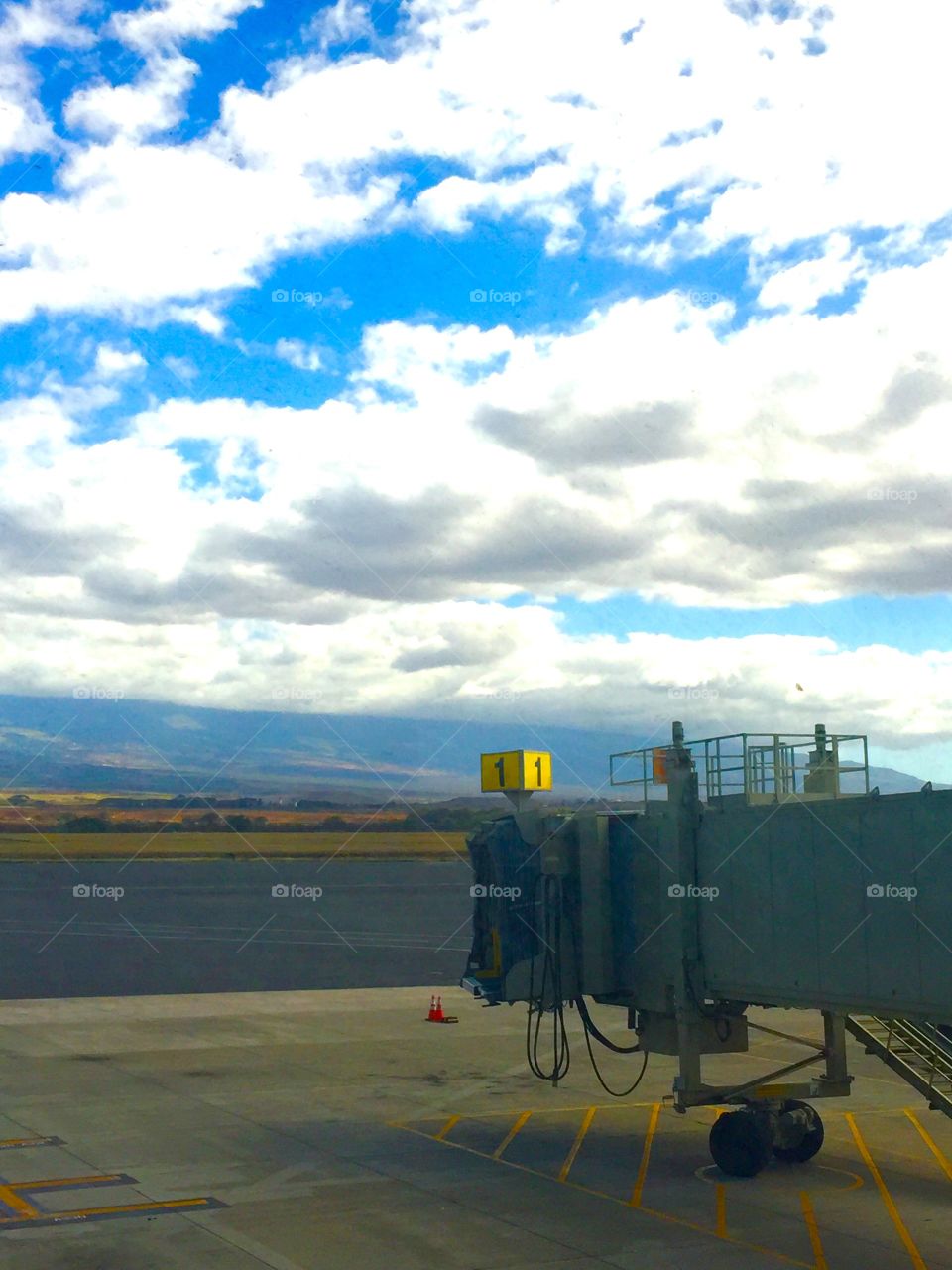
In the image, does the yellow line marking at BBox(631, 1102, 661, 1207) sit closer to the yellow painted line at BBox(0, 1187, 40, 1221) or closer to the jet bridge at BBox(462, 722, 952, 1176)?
the jet bridge at BBox(462, 722, 952, 1176)

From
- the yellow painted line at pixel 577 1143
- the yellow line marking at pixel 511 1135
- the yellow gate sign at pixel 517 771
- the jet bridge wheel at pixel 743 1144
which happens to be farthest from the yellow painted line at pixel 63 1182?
the jet bridge wheel at pixel 743 1144

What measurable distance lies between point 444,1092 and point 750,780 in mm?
12242

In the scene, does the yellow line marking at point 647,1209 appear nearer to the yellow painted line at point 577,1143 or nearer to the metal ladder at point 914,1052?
the yellow painted line at point 577,1143

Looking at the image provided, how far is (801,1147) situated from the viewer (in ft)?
72.3

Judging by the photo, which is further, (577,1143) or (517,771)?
(577,1143)

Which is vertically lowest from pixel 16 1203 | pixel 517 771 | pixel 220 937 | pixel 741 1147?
pixel 220 937

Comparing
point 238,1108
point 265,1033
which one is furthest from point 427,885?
point 238,1108

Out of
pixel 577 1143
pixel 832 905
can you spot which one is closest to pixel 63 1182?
pixel 577 1143

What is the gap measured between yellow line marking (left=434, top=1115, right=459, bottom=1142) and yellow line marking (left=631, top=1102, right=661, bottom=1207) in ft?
12.4

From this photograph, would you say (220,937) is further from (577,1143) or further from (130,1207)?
(130,1207)

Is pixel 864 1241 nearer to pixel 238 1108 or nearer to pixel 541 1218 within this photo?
pixel 541 1218

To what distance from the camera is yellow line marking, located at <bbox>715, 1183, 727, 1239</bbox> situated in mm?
17906
